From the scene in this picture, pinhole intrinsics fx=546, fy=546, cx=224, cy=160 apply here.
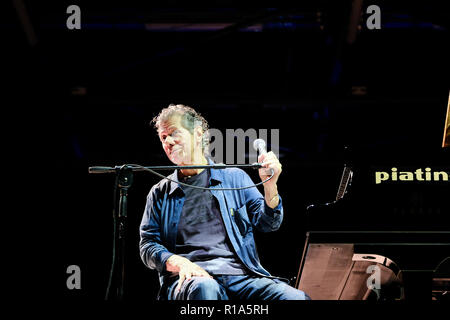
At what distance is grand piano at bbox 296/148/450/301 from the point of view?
2480 mm

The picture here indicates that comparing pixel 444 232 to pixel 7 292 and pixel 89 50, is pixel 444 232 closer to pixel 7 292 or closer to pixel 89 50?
pixel 7 292

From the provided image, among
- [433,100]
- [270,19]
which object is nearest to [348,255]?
[270,19]

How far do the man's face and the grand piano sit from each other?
2.80 feet

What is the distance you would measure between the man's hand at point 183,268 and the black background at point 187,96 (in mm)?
1446

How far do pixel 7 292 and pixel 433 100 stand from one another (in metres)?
Answer: 4.11

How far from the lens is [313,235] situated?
253 cm

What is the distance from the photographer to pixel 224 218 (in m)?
2.85

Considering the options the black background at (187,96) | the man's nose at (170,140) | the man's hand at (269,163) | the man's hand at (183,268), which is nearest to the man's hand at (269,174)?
the man's hand at (269,163)

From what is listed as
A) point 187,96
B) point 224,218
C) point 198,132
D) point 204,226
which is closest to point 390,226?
point 224,218

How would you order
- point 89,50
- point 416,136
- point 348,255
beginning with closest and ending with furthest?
1. point 348,255
2. point 89,50
3. point 416,136

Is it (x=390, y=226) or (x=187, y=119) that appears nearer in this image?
(x=390, y=226)

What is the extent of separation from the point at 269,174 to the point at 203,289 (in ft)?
2.15

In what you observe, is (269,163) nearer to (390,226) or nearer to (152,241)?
(390,226)

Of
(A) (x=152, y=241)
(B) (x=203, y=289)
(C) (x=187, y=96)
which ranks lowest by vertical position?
(B) (x=203, y=289)
